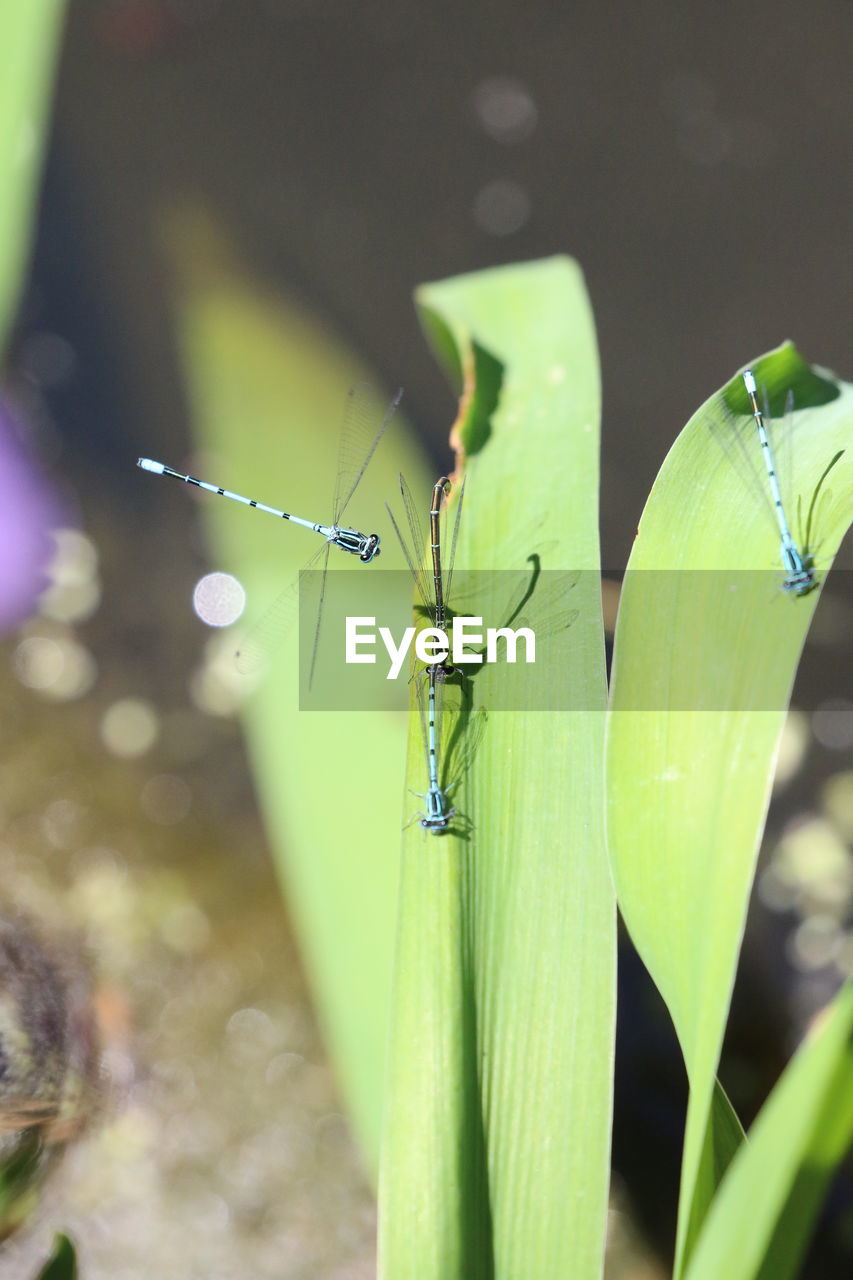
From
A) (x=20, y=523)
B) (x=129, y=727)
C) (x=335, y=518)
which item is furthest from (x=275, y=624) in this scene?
(x=20, y=523)

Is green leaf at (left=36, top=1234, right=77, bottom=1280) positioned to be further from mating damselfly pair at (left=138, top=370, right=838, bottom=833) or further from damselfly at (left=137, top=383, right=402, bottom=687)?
damselfly at (left=137, top=383, right=402, bottom=687)

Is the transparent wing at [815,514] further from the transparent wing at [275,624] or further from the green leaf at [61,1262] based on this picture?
the green leaf at [61,1262]

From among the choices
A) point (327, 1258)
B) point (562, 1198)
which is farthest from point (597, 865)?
point (327, 1258)

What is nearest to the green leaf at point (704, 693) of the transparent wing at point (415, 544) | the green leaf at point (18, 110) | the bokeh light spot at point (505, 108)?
the transparent wing at point (415, 544)

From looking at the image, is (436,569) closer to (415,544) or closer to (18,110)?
(415,544)

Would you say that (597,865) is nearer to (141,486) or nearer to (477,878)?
(477,878)
